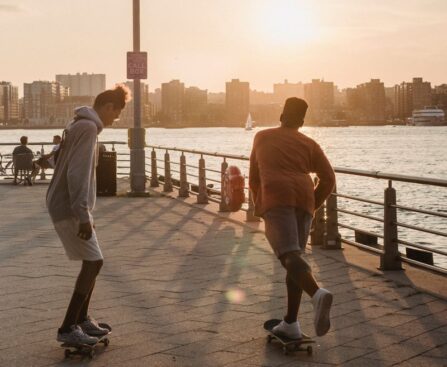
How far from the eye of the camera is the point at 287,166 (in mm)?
5500

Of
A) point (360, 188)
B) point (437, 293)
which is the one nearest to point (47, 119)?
point (360, 188)

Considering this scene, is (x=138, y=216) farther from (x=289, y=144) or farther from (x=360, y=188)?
(x=360, y=188)

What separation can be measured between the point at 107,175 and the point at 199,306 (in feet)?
40.9

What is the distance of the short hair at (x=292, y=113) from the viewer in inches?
219

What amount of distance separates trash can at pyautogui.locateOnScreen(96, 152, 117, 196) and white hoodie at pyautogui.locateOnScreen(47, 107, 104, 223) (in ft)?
45.3

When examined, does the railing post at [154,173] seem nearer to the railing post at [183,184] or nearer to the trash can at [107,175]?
the trash can at [107,175]

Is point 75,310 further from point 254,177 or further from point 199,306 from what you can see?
point 199,306

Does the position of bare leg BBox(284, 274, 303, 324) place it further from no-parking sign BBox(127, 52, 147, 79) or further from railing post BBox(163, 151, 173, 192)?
railing post BBox(163, 151, 173, 192)

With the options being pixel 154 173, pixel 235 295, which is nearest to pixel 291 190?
pixel 235 295

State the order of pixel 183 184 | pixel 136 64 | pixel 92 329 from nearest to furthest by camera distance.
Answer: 1. pixel 92 329
2. pixel 136 64
3. pixel 183 184

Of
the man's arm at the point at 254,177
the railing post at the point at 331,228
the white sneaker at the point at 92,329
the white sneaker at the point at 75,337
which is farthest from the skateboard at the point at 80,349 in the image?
the railing post at the point at 331,228

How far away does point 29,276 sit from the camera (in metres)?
8.63

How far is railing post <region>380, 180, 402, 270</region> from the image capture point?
29.1 feet

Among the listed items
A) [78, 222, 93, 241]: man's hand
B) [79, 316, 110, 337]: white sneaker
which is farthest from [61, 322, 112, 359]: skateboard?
[78, 222, 93, 241]: man's hand
